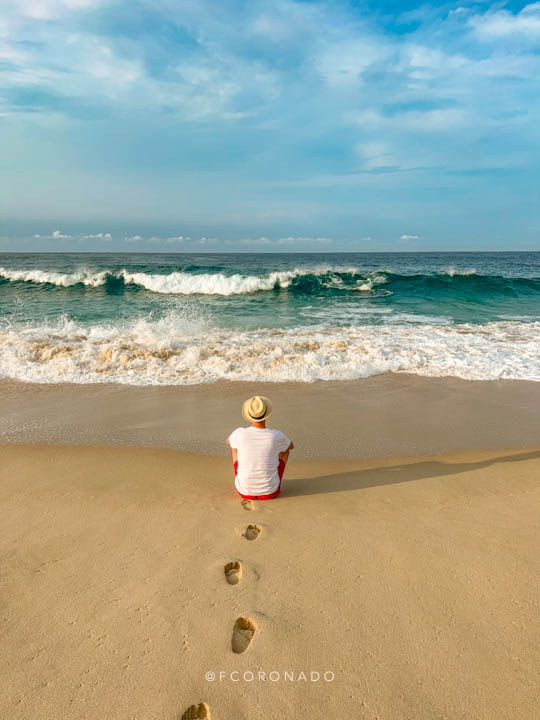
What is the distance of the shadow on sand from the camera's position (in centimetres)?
351

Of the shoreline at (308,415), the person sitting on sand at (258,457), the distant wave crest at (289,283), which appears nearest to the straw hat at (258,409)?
the person sitting on sand at (258,457)

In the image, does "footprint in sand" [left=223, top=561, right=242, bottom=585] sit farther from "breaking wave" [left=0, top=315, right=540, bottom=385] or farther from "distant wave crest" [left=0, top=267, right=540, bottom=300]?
"distant wave crest" [left=0, top=267, right=540, bottom=300]

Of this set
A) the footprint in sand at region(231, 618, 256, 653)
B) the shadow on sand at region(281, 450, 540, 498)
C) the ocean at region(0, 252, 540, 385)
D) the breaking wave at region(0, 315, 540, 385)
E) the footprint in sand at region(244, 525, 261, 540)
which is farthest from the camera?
the ocean at region(0, 252, 540, 385)

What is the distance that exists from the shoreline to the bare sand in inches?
34.8

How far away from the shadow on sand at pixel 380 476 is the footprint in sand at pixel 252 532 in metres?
0.57

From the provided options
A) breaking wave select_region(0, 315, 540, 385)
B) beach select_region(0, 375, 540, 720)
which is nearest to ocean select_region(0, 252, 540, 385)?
breaking wave select_region(0, 315, 540, 385)

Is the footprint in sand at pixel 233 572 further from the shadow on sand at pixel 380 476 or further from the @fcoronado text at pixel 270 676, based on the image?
the shadow on sand at pixel 380 476

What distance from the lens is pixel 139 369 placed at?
278 inches

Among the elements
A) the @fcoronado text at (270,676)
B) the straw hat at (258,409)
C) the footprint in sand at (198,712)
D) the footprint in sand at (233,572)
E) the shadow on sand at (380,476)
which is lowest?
the shadow on sand at (380,476)

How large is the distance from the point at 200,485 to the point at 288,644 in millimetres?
1789

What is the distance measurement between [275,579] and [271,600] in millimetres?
160

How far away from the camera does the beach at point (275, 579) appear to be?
5.66 feet

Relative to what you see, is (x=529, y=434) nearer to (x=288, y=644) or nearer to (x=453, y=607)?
(x=453, y=607)

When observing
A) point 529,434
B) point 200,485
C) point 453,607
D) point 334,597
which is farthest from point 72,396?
point 529,434
